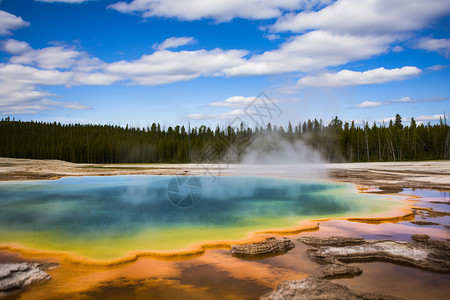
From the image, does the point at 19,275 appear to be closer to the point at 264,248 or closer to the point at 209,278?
the point at 209,278

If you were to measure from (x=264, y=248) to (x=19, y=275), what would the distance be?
3808 mm

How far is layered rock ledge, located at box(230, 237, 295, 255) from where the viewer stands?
580cm

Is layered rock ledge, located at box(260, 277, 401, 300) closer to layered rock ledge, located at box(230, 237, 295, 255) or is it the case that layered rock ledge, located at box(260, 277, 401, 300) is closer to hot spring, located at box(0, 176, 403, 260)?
layered rock ledge, located at box(230, 237, 295, 255)

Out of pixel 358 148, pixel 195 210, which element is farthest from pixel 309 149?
pixel 195 210

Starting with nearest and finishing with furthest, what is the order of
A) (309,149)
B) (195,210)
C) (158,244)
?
(158,244) < (195,210) < (309,149)

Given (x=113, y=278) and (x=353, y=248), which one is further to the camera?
(x=353, y=248)

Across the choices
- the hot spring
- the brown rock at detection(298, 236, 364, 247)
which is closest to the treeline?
the hot spring

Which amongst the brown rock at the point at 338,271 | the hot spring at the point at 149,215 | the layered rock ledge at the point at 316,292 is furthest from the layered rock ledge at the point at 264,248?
the layered rock ledge at the point at 316,292

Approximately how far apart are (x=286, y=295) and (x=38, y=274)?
3.48 m

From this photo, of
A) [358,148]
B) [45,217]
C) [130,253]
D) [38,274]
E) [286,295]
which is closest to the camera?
[286,295]

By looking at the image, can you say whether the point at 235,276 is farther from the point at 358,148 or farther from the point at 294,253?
the point at 358,148

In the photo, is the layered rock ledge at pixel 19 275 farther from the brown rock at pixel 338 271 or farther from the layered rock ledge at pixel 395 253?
the layered rock ledge at pixel 395 253

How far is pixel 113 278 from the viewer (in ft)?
15.4

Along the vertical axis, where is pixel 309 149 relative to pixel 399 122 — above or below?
below
